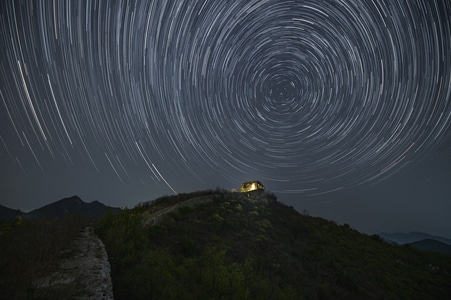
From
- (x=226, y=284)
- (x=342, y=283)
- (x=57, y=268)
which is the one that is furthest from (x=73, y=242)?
(x=342, y=283)

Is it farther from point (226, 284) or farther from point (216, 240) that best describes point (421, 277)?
point (226, 284)

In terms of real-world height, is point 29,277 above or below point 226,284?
above

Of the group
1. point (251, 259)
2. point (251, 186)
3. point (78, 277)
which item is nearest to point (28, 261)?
point (78, 277)

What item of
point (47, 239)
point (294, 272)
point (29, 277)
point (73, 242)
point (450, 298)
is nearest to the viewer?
point (29, 277)

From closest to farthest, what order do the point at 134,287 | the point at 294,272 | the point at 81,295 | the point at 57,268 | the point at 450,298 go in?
1. the point at 81,295
2. the point at 57,268
3. the point at 134,287
4. the point at 294,272
5. the point at 450,298

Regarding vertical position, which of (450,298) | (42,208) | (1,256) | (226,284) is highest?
(42,208)

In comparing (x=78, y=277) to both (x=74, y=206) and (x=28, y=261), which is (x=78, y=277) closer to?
(x=28, y=261)

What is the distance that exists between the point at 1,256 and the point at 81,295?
2.19m

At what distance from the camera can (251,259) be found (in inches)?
510

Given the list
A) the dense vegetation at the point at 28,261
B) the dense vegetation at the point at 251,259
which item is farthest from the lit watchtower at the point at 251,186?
the dense vegetation at the point at 28,261

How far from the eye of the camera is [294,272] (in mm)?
14164

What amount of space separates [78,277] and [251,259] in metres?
10.0

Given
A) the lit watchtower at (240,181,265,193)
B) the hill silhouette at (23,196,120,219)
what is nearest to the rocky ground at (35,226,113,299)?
the lit watchtower at (240,181,265,193)

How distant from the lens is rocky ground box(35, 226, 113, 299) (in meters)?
4.22
